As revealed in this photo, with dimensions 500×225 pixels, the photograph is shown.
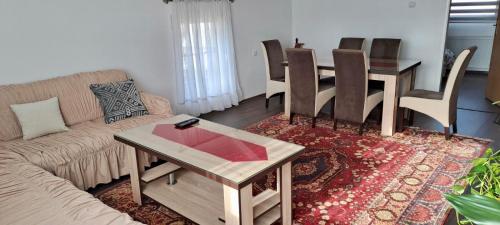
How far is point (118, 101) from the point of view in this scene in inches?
137

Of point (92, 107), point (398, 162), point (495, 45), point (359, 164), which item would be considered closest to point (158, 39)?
point (92, 107)

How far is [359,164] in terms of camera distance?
3248 millimetres

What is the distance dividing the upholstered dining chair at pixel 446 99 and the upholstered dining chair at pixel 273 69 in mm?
1633

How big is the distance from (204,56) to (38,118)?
2281 millimetres

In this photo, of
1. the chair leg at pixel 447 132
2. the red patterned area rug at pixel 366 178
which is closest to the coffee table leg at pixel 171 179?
the red patterned area rug at pixel 366 178

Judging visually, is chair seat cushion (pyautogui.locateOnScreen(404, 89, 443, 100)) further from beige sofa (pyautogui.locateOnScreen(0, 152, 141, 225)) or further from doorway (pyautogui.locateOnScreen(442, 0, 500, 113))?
beige sofa (pyautogui.locateOnScreen(0, 152, 141, 225))

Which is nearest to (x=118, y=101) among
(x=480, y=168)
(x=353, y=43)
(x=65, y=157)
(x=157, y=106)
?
(x=157, y=106)

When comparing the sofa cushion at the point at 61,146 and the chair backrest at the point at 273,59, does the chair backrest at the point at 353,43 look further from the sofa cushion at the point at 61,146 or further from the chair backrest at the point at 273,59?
the sofa cushion at the point at 61,146

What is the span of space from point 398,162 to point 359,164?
1.17 ft

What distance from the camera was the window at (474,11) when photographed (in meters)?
6.63

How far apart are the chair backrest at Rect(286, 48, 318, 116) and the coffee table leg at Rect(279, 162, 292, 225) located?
77.6 inches

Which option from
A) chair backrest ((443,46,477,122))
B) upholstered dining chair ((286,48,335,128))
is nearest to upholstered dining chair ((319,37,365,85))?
upholstered dining chair ((286,48,335,128))

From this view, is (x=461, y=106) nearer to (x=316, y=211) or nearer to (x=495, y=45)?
(x=495, y=45)

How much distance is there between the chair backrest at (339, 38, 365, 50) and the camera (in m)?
5.22
